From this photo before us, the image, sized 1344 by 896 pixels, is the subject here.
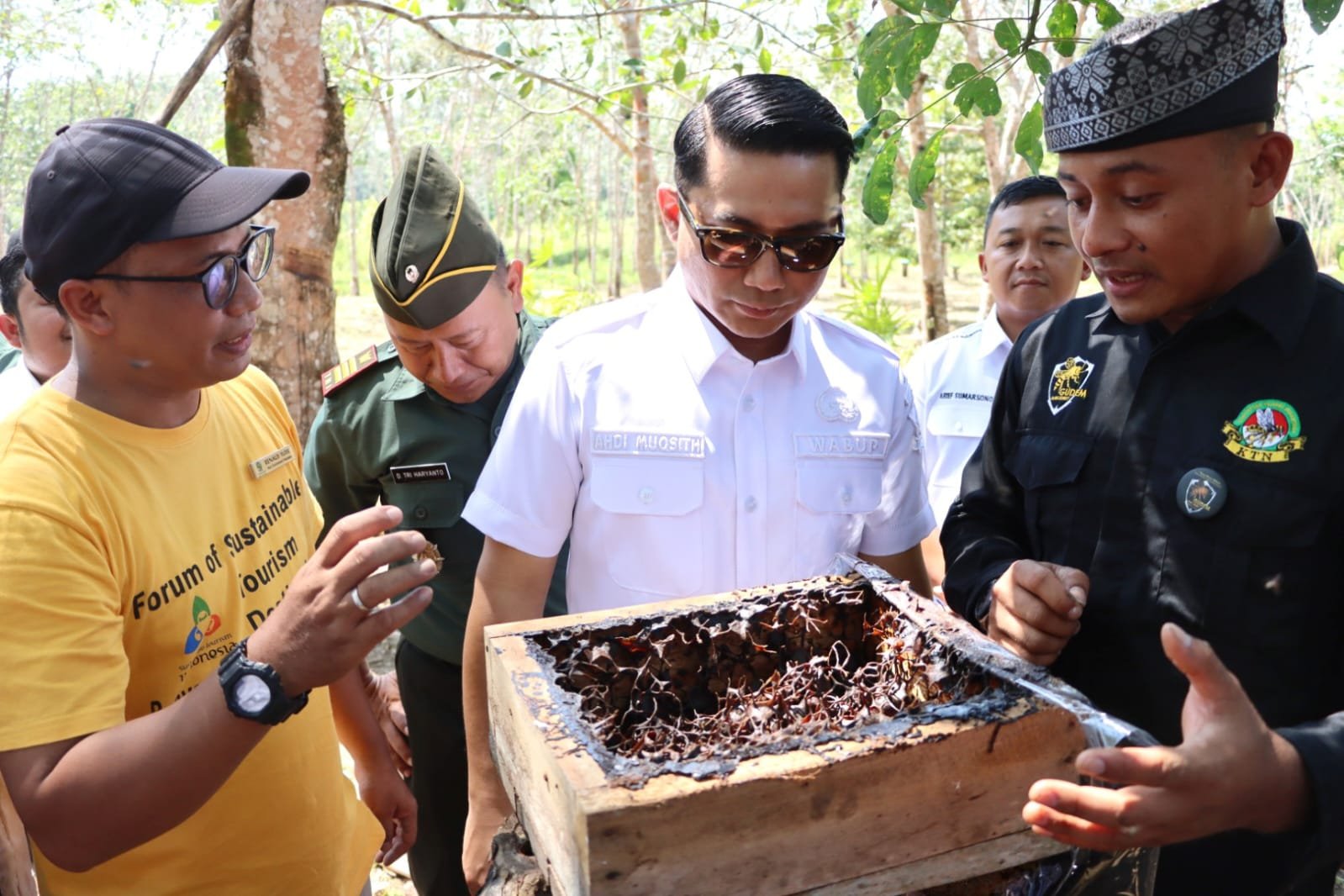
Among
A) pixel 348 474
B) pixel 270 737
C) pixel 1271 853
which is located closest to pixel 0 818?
pixel 270 737

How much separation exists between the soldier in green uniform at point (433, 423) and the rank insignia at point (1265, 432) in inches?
70.5

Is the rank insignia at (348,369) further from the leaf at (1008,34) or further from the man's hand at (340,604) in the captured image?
the leaf at (1008,34)

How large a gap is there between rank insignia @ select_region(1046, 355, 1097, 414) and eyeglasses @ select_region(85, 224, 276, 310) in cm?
164

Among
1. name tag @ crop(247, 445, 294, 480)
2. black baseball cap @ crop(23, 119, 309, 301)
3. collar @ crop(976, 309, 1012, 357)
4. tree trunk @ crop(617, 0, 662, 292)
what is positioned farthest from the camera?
tree trunk @ crop(617, 0, 662, 292)

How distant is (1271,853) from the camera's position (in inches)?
61.5

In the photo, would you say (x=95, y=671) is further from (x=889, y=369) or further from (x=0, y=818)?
(x=889, y=369)

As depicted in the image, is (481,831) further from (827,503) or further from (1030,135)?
(1030,135)

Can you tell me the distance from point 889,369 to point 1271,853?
3.93ft

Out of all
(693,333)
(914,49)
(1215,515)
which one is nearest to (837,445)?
A: (693,333)

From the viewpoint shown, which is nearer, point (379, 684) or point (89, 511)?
point (89, 511)

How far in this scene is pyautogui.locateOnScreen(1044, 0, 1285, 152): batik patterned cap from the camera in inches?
62.0

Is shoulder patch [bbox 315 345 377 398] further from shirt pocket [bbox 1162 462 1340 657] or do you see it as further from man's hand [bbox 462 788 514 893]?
shirt pocket [bbox 1162 462 1340 657]

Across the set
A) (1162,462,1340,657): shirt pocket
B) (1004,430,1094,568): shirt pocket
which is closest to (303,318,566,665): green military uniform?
(1004,430,1094,568): shirt pocket

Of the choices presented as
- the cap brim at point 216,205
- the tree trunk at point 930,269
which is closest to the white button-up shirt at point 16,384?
the cap brim at point 216,205
